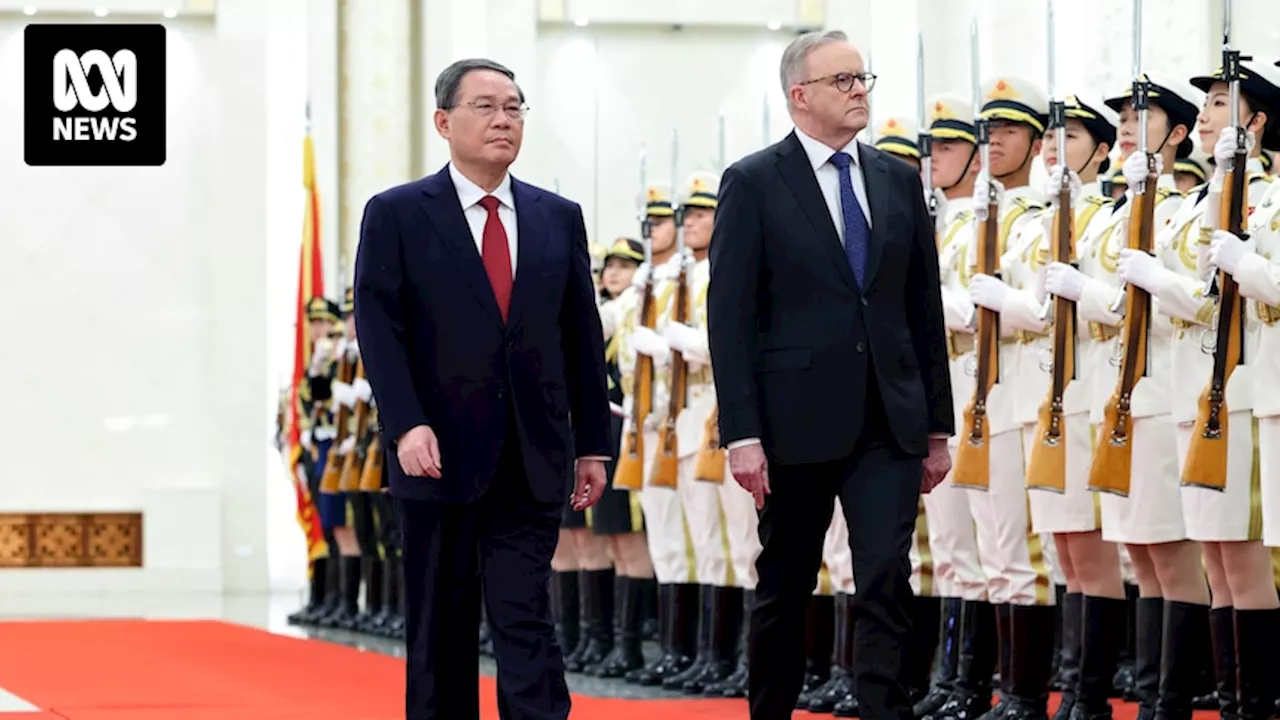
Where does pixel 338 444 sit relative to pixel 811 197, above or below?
below

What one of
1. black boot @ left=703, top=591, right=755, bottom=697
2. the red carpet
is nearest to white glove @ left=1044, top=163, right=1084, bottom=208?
the red carpet

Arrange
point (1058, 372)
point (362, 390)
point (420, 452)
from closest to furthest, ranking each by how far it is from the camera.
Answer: point (420, 452), point (1058, 372), point (362, 390)

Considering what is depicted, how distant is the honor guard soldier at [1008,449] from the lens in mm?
6094

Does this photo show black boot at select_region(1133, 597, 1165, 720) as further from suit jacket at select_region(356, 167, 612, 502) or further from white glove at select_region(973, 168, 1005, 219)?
suit jacket at select_region(356, 167, 612, 502)

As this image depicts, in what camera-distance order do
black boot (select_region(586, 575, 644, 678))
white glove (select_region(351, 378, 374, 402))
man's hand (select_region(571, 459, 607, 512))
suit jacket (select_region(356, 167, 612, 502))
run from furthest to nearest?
white glove (select_region(351, 378, 374, 402))
black boot (select_region(586, 575, 644, 678))
man's hand (select_region(571, 459, 607, 512))
suit jacket (select_region(356, 167, 612, 502))

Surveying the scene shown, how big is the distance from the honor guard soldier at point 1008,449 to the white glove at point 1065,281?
0.19 metres

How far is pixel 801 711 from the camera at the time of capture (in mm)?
6969

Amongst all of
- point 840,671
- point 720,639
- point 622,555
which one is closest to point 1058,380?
point 840,671

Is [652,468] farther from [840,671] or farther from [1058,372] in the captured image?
[1058,372]

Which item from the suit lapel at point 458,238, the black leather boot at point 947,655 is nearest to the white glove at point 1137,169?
the black leather boot at point 947,655

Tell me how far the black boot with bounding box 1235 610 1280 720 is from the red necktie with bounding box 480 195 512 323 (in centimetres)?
212

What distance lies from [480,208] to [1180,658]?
2.20m

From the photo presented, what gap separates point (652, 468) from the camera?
27.0 feet

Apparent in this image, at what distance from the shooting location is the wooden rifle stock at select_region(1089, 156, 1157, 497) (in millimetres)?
5656
